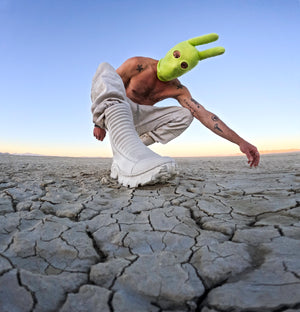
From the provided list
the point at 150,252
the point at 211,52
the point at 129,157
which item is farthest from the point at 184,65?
the point at 150,252

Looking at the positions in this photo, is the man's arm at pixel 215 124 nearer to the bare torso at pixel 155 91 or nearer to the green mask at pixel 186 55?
the bare torso at pixel 155 91

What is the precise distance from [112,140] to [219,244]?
1155mm

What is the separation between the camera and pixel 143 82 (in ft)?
7.02

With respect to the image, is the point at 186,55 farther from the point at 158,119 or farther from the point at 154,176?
the point at 154,176

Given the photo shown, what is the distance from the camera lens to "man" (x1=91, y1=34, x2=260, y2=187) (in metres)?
1.53

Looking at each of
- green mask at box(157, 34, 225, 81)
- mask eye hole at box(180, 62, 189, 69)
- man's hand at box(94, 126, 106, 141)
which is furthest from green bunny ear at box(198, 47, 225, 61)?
man's hand at box(94, 126, 106, 141)

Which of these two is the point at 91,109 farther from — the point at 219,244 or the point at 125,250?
the point at 219,244

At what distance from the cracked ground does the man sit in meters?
0.26

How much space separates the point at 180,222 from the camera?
960 mm

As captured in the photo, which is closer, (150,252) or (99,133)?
(150,252)

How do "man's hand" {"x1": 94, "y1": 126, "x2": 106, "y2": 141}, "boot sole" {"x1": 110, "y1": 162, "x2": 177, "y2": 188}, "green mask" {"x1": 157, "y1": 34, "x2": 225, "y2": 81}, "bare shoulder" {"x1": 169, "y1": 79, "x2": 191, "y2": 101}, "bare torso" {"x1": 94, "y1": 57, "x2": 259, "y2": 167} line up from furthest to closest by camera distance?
1. "bare shoulder" {"x1": 169, "y1": 79, "x2": 191, "y2": 101}
2. "bare torso" {"x1": 94, "y1": 57, "x2": 259, "y2": 167}
3. "man's hand" {"x1": 94, "y1": 126, "x2": 106, "y2": 141}
4. "green mask" {"x1": 157, "y1": 34, "x2": 225, "y2": 81}
5. "boot sole" {"x1": 110, "y1": 162, "x2": 177, "y2": 188}

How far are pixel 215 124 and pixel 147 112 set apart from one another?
628mm

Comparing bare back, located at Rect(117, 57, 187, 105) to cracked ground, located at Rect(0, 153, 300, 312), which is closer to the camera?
cracked ground, located at Rect(0, 153, 300, 312)

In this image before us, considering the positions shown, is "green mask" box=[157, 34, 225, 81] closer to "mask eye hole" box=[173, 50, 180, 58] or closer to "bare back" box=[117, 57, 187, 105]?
"mask eye hole" box=[173, 50, 180, 58]
